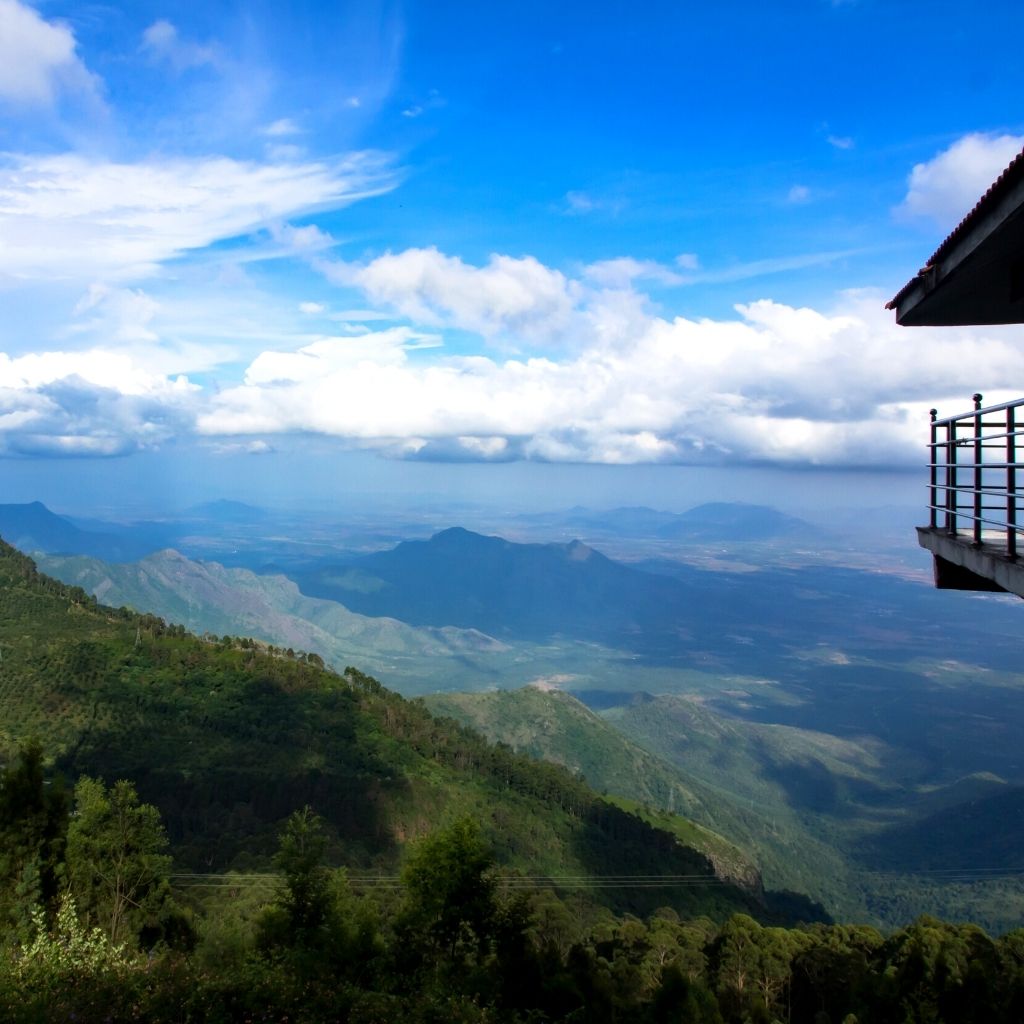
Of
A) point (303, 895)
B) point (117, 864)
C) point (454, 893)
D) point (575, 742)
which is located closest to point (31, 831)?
point (117, 864)

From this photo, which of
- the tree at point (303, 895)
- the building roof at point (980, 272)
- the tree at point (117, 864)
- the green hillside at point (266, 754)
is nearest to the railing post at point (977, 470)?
the building roof at point (980, 272)

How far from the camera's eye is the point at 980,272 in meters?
6.88

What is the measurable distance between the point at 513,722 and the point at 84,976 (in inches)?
6110

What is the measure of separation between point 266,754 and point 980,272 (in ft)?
286

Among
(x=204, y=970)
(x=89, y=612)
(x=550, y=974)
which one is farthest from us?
(x=89, y=612)

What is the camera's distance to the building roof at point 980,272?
542cm

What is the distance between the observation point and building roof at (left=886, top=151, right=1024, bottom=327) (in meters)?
5.42

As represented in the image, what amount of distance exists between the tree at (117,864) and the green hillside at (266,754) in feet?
105

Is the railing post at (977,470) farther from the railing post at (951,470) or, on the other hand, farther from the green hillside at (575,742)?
the green hillside at (575,742)

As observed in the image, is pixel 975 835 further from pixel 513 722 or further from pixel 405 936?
pixel 405 936

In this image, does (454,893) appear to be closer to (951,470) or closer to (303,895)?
(303,895)

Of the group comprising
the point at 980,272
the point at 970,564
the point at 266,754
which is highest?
the point at 980,272

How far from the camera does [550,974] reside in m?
23.9

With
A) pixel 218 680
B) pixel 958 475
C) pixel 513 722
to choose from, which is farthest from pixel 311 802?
pixel 513 722
